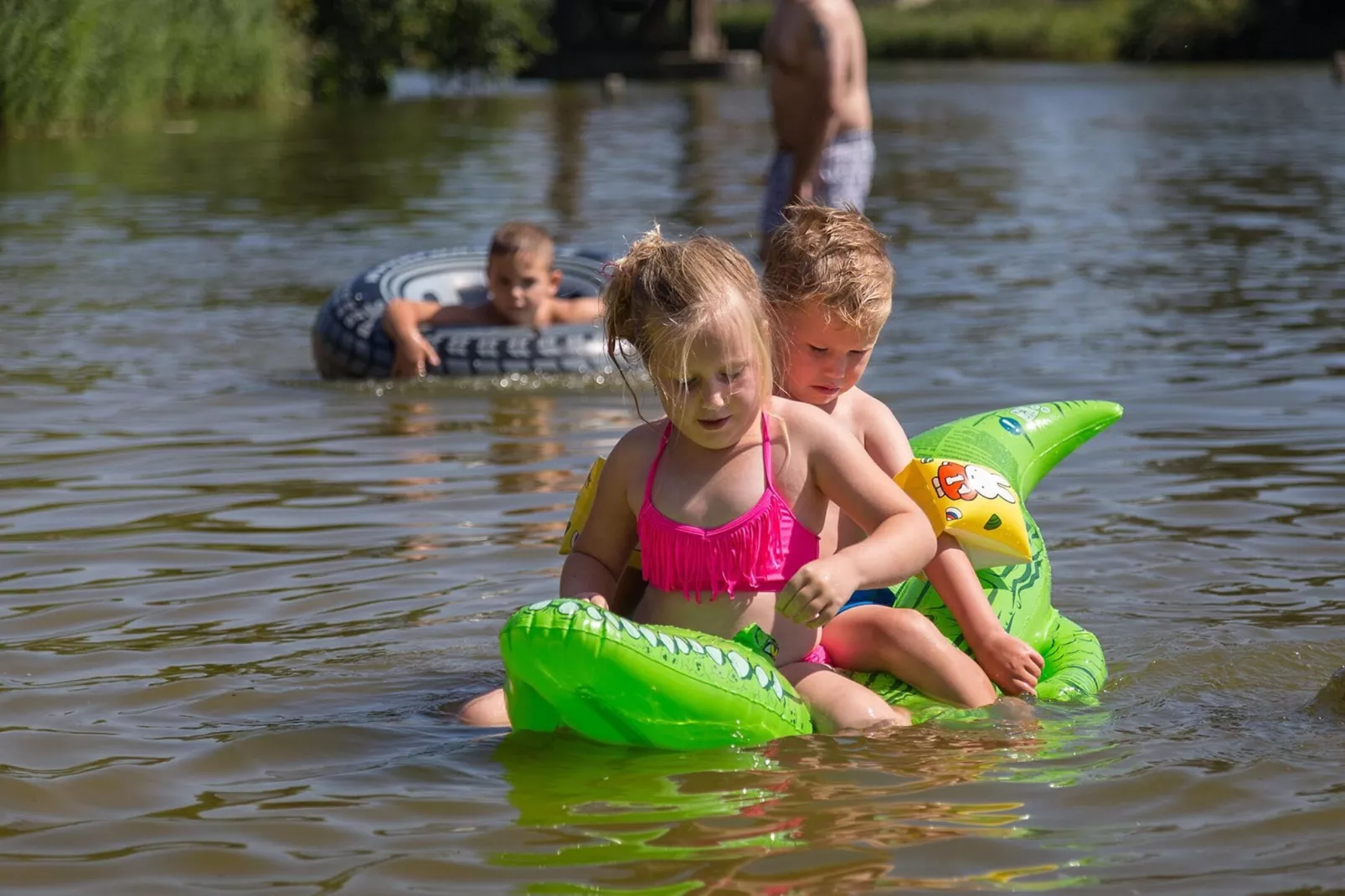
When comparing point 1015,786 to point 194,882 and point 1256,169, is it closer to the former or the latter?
point 194,882

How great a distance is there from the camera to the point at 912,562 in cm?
391

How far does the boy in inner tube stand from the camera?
862 cm

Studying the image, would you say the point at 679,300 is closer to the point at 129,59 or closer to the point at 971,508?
the point at 971,508

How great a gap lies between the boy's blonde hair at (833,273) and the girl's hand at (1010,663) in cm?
77

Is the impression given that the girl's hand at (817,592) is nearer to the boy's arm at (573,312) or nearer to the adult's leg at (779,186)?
the adult's leg at (779,186)

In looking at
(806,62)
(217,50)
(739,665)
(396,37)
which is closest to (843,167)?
(806,62)

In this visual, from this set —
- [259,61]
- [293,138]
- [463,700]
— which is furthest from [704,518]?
[259,61]

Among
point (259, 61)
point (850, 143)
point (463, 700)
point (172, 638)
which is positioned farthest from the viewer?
point (259, 61)

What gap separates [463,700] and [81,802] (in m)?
0.97

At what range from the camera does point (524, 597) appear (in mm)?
5316

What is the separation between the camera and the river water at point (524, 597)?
340 centimetres

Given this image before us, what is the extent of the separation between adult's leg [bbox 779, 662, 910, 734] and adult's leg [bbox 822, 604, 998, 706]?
10 centimetres

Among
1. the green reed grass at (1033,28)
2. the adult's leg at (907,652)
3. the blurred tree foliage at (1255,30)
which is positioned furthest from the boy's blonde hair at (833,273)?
the blurred tree foliage at (1255,30)

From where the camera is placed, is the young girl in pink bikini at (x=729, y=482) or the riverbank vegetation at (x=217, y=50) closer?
the young girl in pink bikini at (x=729, y=482)
